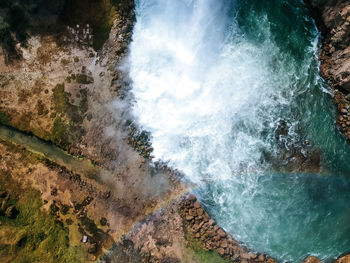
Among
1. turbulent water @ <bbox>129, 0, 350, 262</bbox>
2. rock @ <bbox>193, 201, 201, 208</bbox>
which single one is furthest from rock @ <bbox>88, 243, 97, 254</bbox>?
turbulent water @ <bbox>129, 0, 350, 262</bbox>

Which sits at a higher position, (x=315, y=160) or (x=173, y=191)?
(x=315, y=160)

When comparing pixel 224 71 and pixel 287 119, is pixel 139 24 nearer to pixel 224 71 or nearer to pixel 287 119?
pixel 224 71

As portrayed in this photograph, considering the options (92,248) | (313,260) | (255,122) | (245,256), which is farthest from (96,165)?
(313,260)

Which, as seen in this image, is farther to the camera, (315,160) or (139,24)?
(139,24)

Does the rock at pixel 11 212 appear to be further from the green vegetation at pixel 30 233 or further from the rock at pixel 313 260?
the rock at pixel 313 260

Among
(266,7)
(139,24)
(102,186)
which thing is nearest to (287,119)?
(266,7)

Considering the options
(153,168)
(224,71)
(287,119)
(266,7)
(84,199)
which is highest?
(266,7)

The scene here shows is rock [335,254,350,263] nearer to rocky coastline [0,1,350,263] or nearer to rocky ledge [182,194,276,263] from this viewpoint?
rocky ledge [182,194,276,263]
